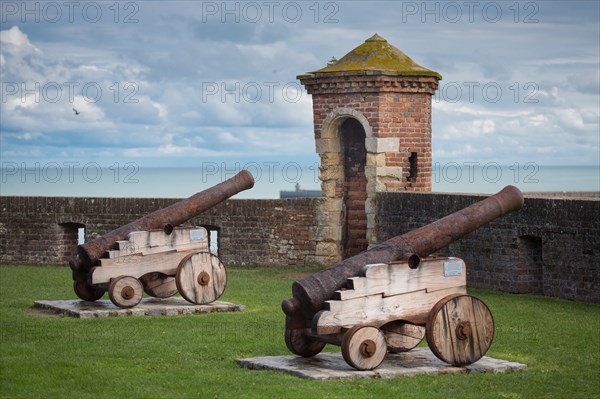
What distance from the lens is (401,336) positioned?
11.3 meters

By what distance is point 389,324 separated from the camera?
11219 millimetres

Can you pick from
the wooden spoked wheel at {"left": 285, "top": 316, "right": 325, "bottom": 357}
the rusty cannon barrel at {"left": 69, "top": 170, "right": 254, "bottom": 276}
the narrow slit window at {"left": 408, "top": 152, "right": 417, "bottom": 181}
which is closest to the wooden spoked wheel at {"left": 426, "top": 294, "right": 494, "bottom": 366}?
the wooden spoked wheel at {"left": 285, "top": 316, "right": 325, "bottom": 357}

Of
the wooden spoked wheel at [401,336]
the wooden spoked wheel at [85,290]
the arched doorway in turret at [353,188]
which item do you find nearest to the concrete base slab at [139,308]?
the wooden spoked wheel at [85,290]

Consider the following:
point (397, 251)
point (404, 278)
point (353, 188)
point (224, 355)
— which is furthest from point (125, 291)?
point (353, 188)

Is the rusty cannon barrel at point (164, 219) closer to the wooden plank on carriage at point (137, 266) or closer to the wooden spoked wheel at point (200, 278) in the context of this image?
the wooden plank on carriage at point (137, 266)

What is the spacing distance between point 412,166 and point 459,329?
34.2 feet

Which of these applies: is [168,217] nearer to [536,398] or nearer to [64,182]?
[536,398]

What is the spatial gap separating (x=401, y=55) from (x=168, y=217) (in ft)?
23.9

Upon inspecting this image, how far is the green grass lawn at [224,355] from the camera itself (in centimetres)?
982

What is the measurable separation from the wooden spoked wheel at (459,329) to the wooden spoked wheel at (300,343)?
112 cm

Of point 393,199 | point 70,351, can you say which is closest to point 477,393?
point 70,351

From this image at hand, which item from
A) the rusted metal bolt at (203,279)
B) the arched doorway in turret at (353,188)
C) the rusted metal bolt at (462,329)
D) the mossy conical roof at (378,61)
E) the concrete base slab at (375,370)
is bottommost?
the concrete base slab at (375,370)

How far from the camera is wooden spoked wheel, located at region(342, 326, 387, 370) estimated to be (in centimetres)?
1034

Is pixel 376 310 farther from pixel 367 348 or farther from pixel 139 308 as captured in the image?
pixel 139 308
